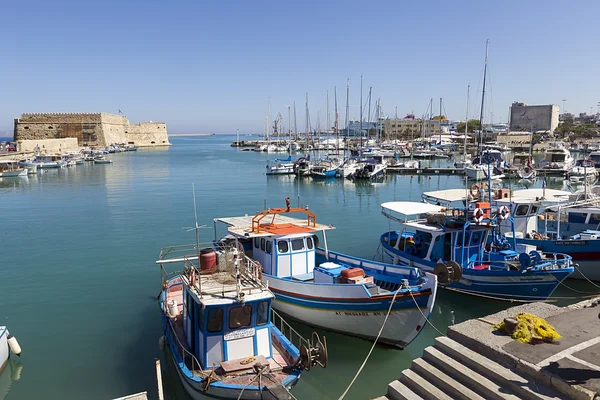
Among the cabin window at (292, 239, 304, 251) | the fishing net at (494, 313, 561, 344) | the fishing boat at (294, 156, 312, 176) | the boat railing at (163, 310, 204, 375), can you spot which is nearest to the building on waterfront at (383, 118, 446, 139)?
the fishing boat at (294, 156, 312, 176)

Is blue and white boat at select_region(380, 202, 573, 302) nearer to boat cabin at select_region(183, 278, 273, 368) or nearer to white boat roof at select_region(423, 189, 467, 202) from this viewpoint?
white boat roof at select_region(423, 189, 467, 202)

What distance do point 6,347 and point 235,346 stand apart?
262 inches

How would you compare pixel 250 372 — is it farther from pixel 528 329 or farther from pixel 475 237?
pixel 475 237

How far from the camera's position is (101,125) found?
108125 mm

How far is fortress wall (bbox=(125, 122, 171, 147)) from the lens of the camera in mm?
132500

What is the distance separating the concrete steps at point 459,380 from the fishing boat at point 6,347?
32.8 ft

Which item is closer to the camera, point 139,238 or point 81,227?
point 139,238

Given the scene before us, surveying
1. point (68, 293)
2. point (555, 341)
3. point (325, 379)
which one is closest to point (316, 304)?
point (325, 379)

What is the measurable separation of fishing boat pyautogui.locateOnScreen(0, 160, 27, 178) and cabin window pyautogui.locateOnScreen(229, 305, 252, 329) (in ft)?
196

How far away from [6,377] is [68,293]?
625 centimetres

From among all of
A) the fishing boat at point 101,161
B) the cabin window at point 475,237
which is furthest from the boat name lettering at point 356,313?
the fishing boat at point 101,161

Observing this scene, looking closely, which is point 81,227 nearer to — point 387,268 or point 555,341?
point 387,268

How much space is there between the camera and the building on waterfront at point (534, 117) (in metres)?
149

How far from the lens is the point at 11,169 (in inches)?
2427
